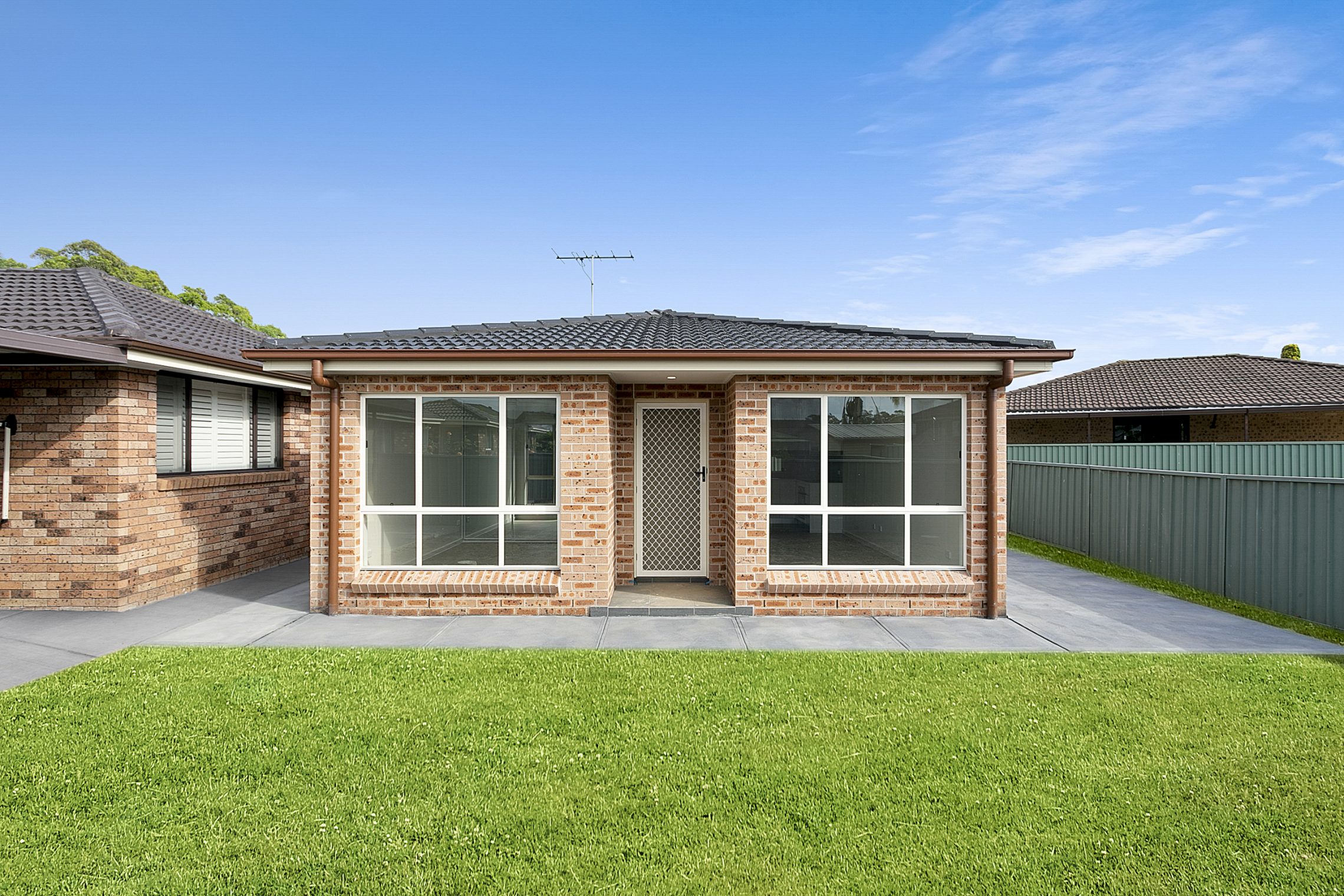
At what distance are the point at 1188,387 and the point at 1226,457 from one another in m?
14.1

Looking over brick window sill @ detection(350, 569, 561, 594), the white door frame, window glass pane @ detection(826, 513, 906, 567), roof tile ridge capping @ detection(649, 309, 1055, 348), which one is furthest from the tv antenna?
window glass pane @ detection(826, 513, 906, 567)

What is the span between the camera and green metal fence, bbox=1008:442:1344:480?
9.04m

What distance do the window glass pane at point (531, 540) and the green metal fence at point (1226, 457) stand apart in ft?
29.9

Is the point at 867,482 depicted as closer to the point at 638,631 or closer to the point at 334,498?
the point at 638,631

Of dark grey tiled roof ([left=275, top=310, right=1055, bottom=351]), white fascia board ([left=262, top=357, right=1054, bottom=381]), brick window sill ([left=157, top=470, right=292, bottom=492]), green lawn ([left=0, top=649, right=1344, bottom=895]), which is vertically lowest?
green lawn ([left=0, top=649, right=1344, bottom=895])

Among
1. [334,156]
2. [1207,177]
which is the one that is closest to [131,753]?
[334,156]

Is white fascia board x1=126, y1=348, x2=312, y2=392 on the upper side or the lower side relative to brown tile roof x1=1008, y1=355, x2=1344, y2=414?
lower

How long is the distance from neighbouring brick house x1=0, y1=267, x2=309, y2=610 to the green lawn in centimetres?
271

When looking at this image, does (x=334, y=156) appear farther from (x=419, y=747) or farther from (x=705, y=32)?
(x=419, y=747)

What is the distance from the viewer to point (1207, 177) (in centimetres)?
1278

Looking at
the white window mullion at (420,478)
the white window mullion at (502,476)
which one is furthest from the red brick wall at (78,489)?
the white window mullion at (502,476)

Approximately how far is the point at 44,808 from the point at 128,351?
214 inches

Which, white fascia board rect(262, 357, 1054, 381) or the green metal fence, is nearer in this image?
white fascia board rect(262, 357, 1054, 381)

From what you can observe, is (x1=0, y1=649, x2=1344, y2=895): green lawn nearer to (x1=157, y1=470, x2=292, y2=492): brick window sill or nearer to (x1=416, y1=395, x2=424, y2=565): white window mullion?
(x1=416, y1=395, x2=424, y2=565): white window mullion
